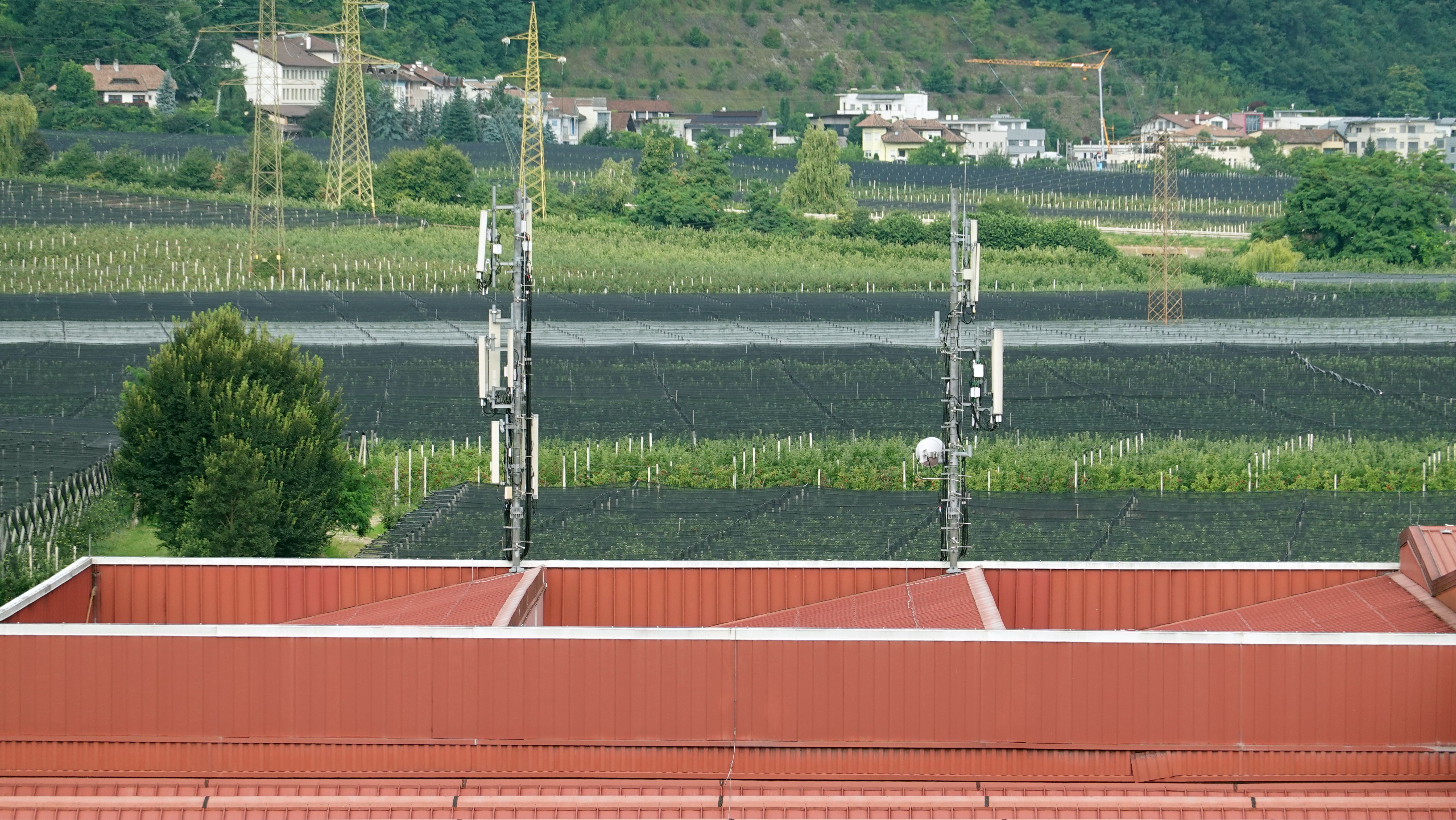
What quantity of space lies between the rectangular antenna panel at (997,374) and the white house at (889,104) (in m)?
158

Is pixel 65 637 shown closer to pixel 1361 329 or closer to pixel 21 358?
pixel 21 358

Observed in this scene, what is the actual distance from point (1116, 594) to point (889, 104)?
529 feet

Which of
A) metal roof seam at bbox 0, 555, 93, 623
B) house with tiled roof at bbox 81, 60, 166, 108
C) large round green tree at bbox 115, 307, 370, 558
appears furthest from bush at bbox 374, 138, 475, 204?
metal roof seam at bbox 0, 555, 93, 623

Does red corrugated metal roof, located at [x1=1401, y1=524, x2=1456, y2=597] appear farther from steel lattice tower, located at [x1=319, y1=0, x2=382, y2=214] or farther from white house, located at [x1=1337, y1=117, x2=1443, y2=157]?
white house, located at [x1=1337, y1=117, x2=1443, y2=157]

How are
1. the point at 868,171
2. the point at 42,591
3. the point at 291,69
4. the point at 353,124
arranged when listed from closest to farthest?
the point at 42,591
the point at 353,124
the point at 868,171
the point at 291,69

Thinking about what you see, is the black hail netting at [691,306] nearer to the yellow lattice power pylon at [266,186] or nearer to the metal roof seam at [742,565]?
the yellow lattice power pylon at [266,186]

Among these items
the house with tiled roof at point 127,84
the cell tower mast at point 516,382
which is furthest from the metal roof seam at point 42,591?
the house with tiled roof at point 127,84

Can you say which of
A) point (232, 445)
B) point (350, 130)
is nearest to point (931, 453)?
point (232, 445)

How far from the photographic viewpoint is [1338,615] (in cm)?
2227

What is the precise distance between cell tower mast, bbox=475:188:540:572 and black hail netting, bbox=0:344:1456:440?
23864 mm

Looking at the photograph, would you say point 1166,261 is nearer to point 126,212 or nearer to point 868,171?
point 126,212

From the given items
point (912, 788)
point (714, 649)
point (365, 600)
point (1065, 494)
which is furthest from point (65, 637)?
point (1065, 494)

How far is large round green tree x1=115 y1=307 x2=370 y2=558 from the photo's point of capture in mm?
33312

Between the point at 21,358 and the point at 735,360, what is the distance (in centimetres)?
2171
